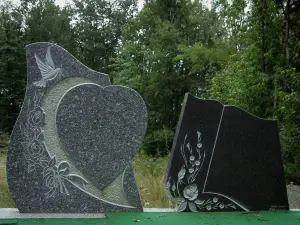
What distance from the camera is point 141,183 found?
611 cm

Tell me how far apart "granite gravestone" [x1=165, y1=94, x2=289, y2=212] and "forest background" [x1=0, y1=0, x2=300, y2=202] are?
5.98ft

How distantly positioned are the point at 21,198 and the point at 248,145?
2567mm

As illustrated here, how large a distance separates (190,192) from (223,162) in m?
0.52

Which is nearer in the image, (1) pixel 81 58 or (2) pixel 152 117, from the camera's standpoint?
(2) pixel 152 117

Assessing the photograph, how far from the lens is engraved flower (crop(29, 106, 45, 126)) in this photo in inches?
157

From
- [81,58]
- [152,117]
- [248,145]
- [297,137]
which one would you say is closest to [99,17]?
[81,58]

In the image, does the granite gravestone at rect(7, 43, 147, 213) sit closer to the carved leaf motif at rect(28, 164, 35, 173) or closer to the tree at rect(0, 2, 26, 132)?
the carved leaf motif at rect(28, 164, 35, 173)

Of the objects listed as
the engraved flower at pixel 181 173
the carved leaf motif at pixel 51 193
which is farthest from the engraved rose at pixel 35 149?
the engraved flower at pixel 181 173

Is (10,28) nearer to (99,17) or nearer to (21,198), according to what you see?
(99,17)

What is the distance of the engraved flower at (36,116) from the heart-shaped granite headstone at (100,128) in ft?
0.54

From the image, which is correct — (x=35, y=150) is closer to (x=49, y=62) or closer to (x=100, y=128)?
(x=100, y=128)

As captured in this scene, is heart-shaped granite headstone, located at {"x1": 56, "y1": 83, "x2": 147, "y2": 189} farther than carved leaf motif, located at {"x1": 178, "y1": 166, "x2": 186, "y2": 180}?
No

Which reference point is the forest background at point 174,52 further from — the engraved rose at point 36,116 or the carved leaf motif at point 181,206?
the engraved rose at point 36,116

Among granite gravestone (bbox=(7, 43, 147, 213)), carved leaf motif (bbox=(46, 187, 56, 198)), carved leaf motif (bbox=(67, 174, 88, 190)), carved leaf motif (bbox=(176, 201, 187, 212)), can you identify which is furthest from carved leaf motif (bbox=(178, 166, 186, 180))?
carved leaf motif (bbox=(46, 187, 56, 198))
